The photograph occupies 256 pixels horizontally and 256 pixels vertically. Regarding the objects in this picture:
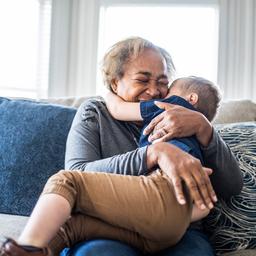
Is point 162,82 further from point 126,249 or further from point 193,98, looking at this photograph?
point 126,249

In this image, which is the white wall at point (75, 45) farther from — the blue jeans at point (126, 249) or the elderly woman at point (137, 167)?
the blue jeans at point (126, 249)

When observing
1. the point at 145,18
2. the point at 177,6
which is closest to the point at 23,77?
the point at 145,18

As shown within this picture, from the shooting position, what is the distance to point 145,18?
2.83 m

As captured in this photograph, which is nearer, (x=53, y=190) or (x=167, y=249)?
(x=53, y=190)

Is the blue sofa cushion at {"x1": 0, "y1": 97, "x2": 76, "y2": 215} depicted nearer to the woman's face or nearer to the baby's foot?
the woman's face

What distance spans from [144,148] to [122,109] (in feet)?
0.89

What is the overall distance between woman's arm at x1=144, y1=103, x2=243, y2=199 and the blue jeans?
21 centimetres

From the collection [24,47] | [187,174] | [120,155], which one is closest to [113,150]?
[120,155]


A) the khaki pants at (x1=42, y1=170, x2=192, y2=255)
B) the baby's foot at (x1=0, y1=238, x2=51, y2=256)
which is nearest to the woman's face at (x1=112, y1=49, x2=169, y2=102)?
the khaki pants at (x1=42, y1=170, x2=192, y2=255)

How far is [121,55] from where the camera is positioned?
5.72 feet

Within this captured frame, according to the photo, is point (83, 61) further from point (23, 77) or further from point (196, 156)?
point (196, 156)

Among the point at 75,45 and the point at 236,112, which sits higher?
the point at 75,45

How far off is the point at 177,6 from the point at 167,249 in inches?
71.5

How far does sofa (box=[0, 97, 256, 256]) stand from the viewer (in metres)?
1.58
